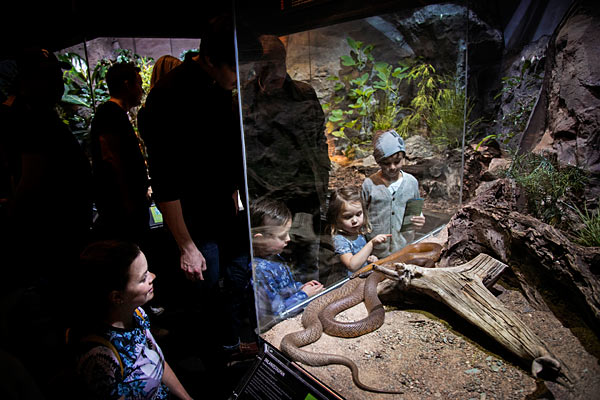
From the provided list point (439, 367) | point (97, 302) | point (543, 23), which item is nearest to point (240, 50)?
point (97, 302)

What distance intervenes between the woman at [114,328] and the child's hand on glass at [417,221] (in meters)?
1.78

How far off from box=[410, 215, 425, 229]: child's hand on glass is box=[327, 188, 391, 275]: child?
286 millimetres

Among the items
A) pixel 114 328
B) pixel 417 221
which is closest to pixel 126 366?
pixel 114 328

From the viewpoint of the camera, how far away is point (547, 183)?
204 centimetres

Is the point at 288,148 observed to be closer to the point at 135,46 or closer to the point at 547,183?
the point at 547,183

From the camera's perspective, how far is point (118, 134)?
7.54 feet

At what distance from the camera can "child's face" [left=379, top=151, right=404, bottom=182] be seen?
2109 millimetres

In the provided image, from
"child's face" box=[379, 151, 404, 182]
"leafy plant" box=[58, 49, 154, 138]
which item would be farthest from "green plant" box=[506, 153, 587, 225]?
"leafy plant" box=[58, 49, 154, 138]

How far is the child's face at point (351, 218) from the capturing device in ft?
6.56

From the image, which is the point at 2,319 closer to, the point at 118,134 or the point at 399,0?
the point at 118,134

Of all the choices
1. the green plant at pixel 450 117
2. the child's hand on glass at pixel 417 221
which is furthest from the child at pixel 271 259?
the green plant at pixel 450 117

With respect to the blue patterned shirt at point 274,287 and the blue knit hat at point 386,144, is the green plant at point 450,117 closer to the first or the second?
the blue knit hat at point 386,144

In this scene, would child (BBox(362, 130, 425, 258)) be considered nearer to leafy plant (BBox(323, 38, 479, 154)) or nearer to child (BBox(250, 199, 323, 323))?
leafy plant (BBox(323, 38, 479, 154))

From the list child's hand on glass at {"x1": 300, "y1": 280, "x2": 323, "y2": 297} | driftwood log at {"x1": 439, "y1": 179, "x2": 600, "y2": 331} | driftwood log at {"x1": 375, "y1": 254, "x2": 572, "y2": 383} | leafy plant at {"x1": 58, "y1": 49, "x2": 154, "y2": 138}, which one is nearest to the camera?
driftwood log at {"x1": 375, "y1": 254, "x2": 572, "y2": 383}
